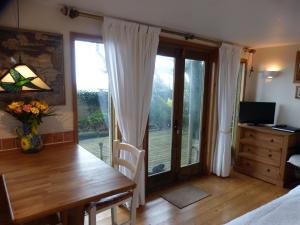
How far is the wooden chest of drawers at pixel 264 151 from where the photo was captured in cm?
332

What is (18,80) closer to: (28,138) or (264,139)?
(28,138)

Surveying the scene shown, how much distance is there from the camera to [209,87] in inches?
140

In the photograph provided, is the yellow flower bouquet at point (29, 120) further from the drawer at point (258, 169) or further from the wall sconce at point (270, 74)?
the wall sconce at point (270, 74)

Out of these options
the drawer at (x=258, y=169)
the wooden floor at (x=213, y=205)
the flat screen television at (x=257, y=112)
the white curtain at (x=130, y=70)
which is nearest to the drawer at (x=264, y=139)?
the flat screen television at (x=257, y=112)

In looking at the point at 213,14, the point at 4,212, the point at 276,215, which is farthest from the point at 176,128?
the point at 4,212

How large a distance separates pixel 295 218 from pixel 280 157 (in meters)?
2.39

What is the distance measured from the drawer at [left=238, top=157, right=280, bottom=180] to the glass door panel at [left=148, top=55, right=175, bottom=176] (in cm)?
147

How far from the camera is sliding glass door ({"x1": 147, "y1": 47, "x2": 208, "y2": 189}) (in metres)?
3.03

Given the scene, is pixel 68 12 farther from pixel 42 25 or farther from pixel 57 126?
pixel 57 126

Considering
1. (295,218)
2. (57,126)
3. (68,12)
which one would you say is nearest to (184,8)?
(68,12)

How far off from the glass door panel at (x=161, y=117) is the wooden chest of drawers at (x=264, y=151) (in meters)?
1.46

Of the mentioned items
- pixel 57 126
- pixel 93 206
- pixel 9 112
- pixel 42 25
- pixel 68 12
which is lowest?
pixel 93 206

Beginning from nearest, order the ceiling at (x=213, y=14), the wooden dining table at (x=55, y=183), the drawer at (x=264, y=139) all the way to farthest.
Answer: the wooden dining table at (x=55, y=183) < the ceiling at (x=213, y=14) < the drawer at (x=264, y=139)

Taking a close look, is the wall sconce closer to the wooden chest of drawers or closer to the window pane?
the wooden chest of drawers
